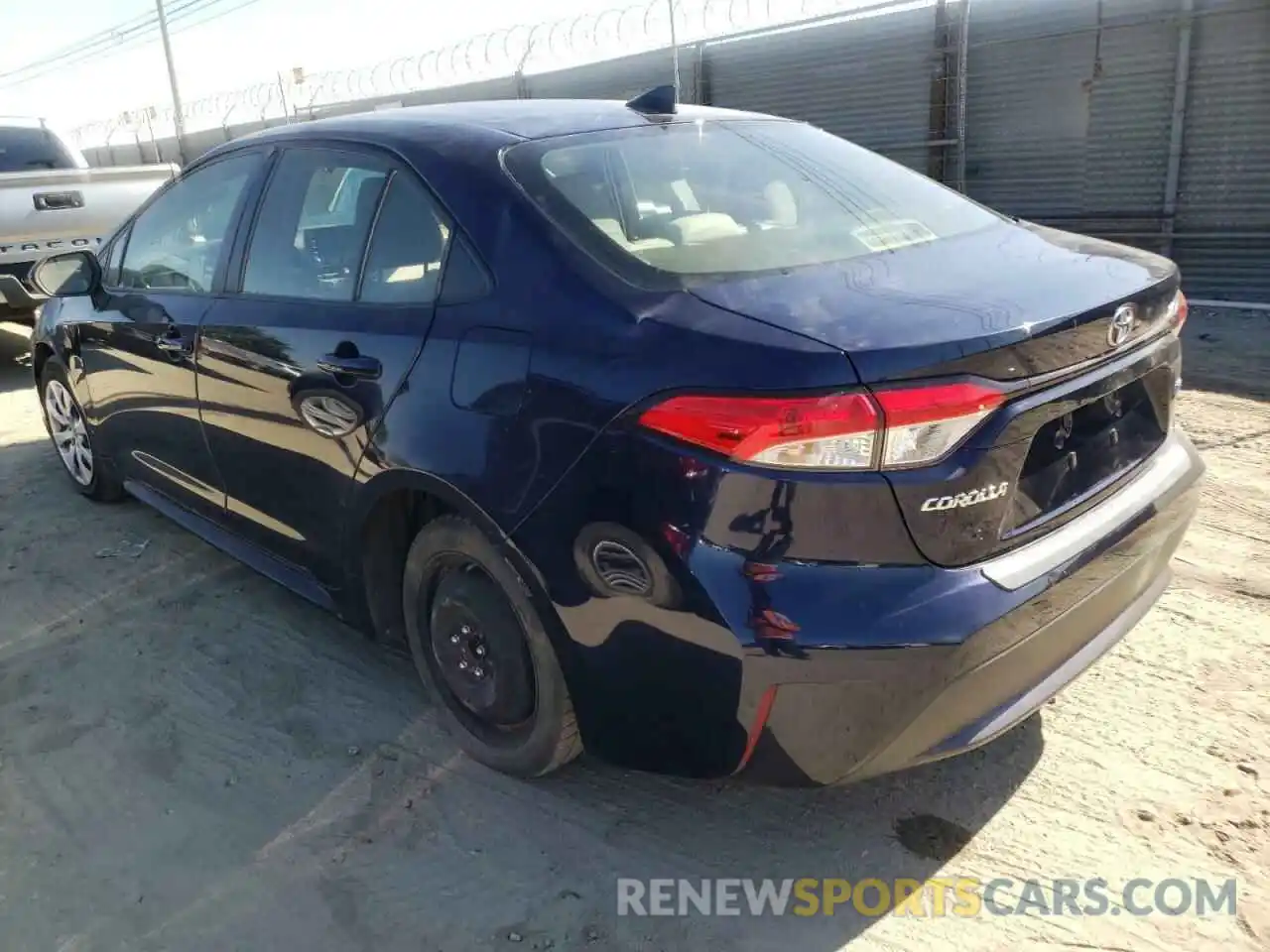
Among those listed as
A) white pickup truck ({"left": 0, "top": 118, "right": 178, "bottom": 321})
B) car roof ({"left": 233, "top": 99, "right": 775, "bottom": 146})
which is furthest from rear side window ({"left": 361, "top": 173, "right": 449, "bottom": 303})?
white pickup truck ({"left": 0, "top": 118, "right": 178, "bottom": 321})

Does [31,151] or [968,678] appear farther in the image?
[31,151]

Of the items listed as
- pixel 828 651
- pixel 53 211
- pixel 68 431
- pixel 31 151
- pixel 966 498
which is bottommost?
pixel 68 431

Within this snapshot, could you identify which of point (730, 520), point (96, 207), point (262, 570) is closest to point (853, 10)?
point (96, 207)

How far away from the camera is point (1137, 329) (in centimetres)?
230

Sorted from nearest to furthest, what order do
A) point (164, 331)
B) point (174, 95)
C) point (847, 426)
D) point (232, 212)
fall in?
point (847, 426) → point (232, 212) → point (164, 331) → point (174, 95)

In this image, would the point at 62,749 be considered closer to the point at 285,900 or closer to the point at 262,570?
the point at 262,570

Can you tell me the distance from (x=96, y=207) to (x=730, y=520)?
24.1 ft

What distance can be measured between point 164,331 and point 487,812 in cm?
219

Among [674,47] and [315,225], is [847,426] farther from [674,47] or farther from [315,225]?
[674,47]

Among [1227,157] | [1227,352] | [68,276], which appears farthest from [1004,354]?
[1227,157]

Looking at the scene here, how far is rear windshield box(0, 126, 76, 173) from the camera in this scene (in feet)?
27.9

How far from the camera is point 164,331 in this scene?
3635mm

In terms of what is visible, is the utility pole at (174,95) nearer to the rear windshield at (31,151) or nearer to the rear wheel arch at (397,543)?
the rear windshield at (31,151)

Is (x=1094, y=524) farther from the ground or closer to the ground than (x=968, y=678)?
farther from the ground
